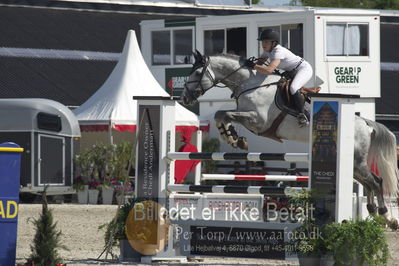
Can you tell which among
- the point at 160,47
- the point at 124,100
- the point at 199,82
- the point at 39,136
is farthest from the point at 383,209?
the point at 160,47

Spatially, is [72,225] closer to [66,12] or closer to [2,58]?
[2,58]

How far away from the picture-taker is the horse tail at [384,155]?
8.67 metres

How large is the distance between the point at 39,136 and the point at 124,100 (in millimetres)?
2507

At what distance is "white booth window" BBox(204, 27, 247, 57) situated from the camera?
61.4 ft

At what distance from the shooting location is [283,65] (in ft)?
28.0

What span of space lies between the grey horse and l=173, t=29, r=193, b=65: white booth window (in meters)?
12.0

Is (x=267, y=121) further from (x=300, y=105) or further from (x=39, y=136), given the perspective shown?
(x=39, y=136)

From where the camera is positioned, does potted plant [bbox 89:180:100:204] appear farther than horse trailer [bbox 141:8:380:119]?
No

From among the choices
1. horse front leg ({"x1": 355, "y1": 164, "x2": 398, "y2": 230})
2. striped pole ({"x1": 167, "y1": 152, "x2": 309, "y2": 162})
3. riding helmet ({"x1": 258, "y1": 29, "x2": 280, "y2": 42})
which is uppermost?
riding helmet ({"x1": 258, "y1": 29, "x2": 280, "y2": 42})

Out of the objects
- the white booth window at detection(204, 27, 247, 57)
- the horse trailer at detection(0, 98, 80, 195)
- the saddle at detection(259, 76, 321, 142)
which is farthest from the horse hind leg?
the white booth window at detection(204, 27, 247, 57)

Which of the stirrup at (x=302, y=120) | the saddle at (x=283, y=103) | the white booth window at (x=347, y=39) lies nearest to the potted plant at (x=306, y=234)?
the stirrup at (x=302, y=120)

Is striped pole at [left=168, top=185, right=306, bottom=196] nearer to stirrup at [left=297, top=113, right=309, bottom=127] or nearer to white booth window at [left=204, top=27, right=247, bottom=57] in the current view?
stirrup at [left=297, top=113, right=309, bottom=127]

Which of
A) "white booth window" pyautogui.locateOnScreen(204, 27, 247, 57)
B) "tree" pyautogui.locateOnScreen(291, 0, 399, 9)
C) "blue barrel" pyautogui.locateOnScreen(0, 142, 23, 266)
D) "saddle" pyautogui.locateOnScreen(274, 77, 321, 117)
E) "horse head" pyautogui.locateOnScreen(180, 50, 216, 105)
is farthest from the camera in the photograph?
"tree" pyautogui.locateOnScreen(291, 0, 399, 9)

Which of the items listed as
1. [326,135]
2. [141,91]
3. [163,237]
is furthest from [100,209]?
[326,135]
